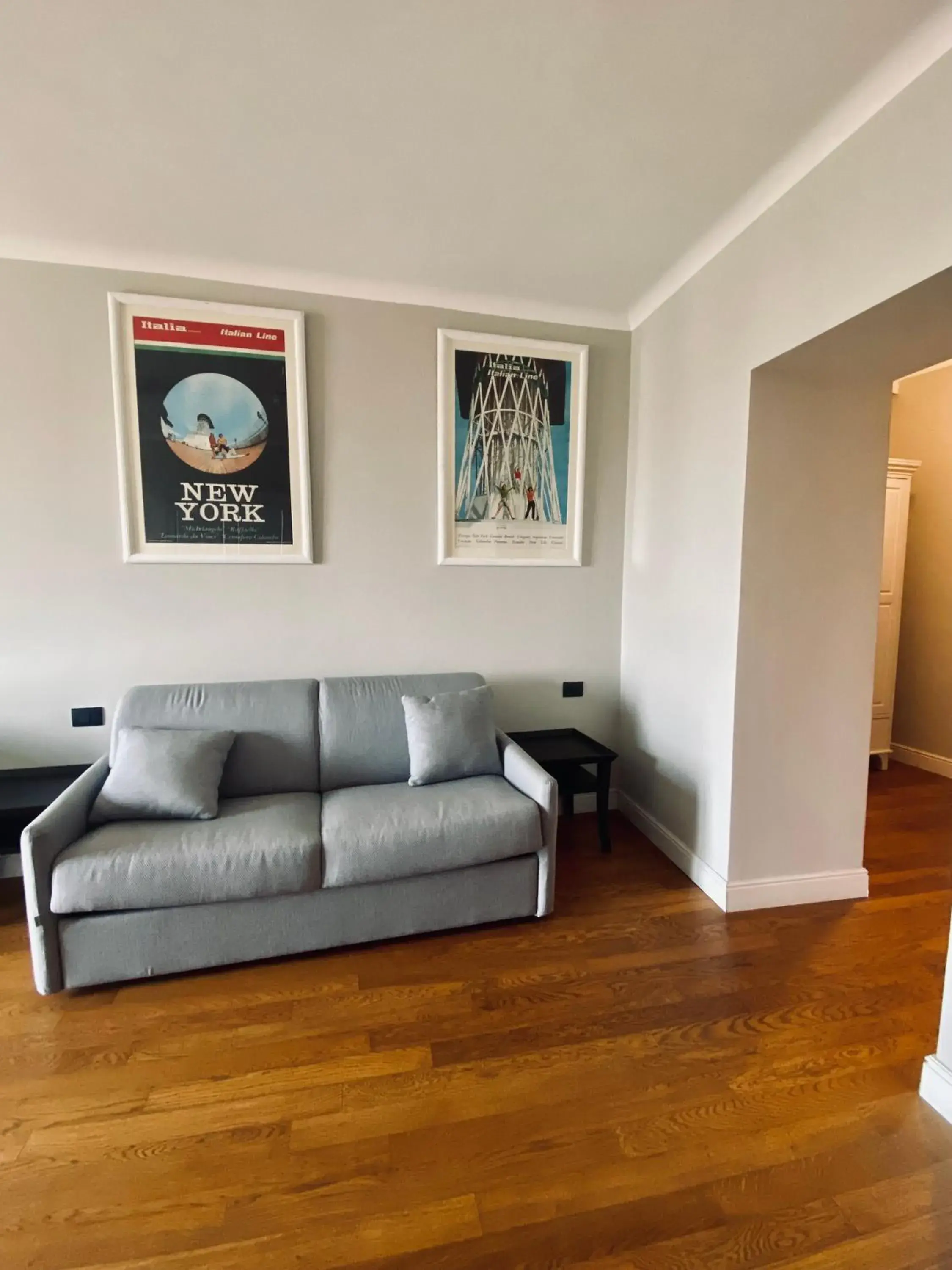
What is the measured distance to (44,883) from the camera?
1.79 meters

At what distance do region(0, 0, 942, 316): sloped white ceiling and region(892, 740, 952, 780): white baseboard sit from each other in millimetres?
3665

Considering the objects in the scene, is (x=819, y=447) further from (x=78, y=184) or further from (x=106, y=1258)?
(x=106, y=1258)

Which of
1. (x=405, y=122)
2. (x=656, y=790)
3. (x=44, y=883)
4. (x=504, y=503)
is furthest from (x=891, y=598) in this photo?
(x=44, y=883)

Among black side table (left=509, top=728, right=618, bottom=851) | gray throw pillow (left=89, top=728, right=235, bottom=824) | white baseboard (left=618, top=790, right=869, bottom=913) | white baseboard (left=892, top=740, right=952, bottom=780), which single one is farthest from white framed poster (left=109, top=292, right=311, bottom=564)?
white baseboard (left=892, top=740, right=952, bottom=780)

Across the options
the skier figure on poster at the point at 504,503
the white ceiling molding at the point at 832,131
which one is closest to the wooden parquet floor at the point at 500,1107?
the skier figure on poster at the point at 504,503

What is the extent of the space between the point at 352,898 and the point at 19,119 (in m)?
2.65

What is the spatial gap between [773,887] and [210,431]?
3.11m

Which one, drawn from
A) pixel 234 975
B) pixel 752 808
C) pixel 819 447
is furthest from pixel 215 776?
pixel 819 447

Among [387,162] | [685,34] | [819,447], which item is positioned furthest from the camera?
[819,447]

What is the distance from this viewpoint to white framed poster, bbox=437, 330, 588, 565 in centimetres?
282

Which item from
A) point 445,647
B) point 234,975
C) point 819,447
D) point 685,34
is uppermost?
point 685,34

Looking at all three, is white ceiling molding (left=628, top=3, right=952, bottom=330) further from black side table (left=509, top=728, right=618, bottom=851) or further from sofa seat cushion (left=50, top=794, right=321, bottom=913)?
sofa seat cushion (left=50, top=794, right=321, bottom=913)

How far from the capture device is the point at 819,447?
2186mm

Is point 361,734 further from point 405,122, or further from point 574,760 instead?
point 405,122
